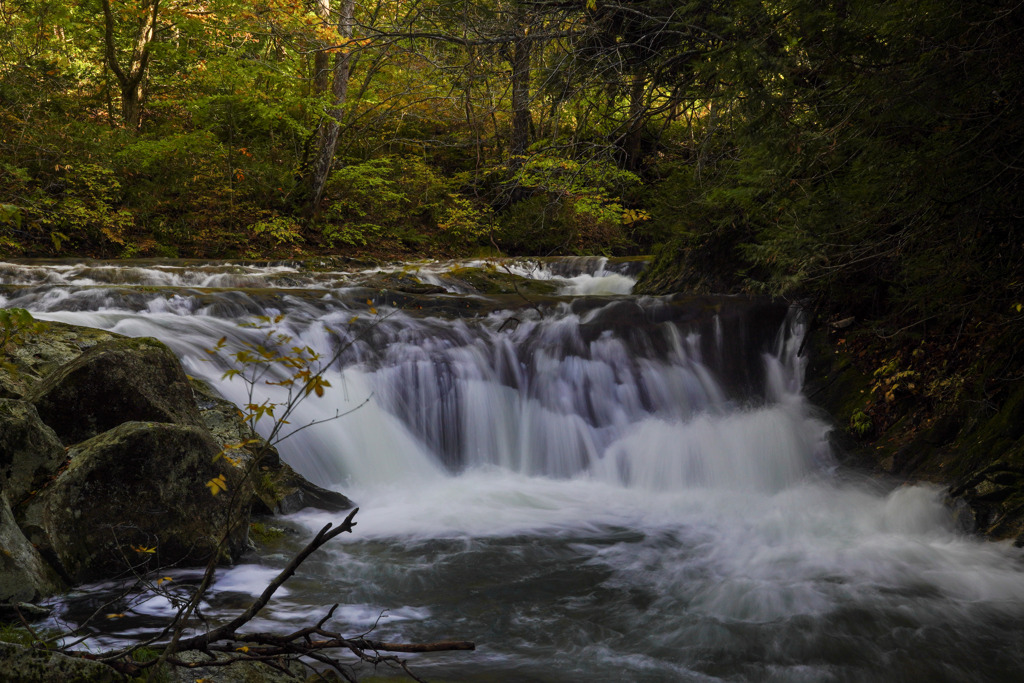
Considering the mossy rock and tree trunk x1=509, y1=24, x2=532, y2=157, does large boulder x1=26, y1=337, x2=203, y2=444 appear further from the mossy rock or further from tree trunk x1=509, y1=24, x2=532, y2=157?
the mossy rock

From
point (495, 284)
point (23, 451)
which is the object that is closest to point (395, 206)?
point (495, 284)

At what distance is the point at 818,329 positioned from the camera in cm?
804

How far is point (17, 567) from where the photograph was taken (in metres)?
3.46

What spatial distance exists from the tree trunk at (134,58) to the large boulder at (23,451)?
577 inches

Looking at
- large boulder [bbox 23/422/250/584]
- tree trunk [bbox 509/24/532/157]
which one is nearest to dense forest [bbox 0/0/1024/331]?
tree trunk [bbox 509/24/532/157]

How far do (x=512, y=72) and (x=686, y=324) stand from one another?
14.4 ft

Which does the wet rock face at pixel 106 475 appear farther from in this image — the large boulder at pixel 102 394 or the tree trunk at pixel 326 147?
the tree trunk at pixel 326 147

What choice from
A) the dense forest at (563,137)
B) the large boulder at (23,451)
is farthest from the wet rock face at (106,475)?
the dense forest at (563,137)

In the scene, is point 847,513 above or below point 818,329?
below

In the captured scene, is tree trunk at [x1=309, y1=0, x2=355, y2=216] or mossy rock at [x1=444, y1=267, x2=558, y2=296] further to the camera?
tree trunk at [x1=309, y1=0, x2=355, y2=216]

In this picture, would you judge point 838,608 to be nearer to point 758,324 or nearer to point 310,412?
point 758,324

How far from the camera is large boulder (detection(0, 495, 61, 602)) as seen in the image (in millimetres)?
3357

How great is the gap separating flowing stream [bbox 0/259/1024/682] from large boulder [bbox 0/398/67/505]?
73cm

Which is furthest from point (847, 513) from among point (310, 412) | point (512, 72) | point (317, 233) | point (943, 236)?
point (317, 233)
